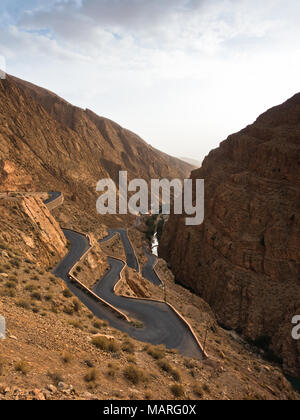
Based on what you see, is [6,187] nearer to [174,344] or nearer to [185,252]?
[185,252]

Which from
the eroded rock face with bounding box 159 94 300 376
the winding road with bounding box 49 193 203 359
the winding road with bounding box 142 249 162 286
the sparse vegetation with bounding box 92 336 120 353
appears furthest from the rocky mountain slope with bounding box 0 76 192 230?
the sparse vegetation with bounding box 92 336 120 353

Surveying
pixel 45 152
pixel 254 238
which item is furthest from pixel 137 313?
pixel 45 152

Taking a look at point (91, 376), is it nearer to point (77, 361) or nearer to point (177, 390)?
point (77, 361)

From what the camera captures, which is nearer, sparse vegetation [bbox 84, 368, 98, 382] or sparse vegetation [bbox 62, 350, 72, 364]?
sparse vegetation [bbox 84, 368, 98, 382]

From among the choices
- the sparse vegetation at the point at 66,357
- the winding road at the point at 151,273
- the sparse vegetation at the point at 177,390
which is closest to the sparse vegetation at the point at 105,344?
the sparse vegetation at the point at 66,357

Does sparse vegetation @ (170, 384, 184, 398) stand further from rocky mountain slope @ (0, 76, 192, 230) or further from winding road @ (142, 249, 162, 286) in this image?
rocky mountain slope @ (0, 76, 192, 230)
